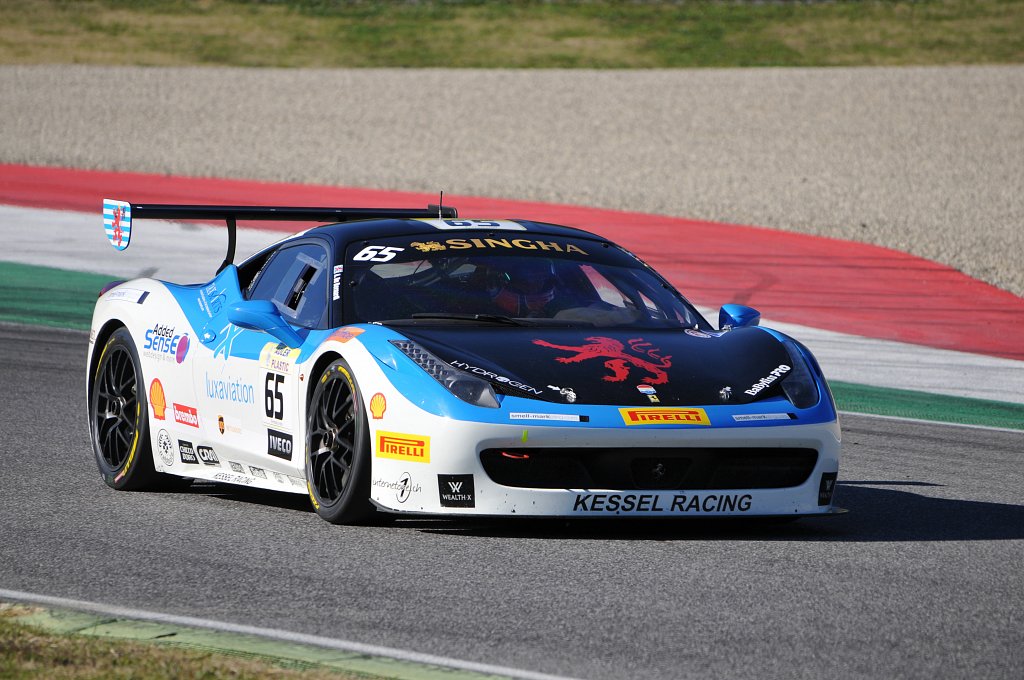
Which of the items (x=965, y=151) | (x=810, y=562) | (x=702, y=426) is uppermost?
(x=702, y=426)

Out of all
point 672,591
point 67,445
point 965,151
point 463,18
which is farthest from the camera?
point 463,18

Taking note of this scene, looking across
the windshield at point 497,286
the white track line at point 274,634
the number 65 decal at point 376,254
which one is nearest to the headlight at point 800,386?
the windshield at point 497,286

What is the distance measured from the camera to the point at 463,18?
147ft

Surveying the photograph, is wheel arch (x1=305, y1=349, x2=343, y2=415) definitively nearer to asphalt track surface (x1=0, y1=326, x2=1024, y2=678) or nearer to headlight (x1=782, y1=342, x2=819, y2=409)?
asphalt track surface (x1=0, y1=326, x2=1024, y2=678)

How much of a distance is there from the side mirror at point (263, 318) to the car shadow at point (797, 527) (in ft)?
2.80

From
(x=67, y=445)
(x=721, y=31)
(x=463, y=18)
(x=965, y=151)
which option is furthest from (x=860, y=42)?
(x=67, y=445)

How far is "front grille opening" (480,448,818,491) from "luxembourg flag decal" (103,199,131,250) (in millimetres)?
2537

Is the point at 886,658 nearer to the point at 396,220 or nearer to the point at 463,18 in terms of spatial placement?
the point at 396,220

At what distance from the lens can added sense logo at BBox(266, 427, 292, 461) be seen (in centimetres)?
633

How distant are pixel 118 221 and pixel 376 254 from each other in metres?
1.44

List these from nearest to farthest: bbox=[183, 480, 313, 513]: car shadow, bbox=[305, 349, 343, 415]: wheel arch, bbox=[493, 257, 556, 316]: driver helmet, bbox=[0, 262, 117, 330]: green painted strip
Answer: bbox=[305, 349, 343, 415]: wheel arch
bbox=[493, 257, 556, 316]: driver helmet
bbox=[183, 480, 313, 513]: car shadow
bbox=[0, 262, 117, 330]: green painted strip

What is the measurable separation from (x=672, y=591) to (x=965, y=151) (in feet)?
81.5

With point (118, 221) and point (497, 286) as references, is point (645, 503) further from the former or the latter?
point (118, 221)

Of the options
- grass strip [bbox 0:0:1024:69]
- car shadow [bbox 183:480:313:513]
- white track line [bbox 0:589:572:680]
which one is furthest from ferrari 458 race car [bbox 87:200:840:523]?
grass strip [bbox 0:0:1024:69]
